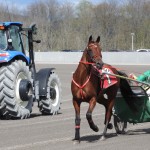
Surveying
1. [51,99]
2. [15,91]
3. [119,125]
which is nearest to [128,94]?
[119,125]

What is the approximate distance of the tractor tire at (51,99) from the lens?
15.9 metres

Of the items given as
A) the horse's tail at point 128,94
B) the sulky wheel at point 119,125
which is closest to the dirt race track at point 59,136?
the sulky wheel at point 119,125

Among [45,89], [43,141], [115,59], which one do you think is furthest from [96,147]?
[115,59]

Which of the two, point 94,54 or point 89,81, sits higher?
point 94,54

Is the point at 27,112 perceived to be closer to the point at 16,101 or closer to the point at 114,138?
the point at 16,101

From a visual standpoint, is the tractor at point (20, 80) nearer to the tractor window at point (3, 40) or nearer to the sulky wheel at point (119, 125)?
the tractor window at point (3, 40)

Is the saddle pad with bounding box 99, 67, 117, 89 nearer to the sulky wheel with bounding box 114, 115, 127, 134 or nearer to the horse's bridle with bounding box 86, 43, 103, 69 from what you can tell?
the horse's bridle with bounding box 86, 43, 103, 69

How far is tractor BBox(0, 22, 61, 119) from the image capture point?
14.2 meters

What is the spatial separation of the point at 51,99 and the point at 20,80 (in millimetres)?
1985

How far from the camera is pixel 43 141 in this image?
10508 mm

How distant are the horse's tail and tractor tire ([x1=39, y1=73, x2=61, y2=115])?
441cm

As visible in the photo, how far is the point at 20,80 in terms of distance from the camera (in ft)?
48.6

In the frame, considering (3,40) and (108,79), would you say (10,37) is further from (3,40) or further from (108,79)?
(108,79)

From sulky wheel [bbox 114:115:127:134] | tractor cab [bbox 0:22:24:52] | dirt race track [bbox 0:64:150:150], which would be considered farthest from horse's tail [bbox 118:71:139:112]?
tractor cab [bbox 0:22:24:52]
